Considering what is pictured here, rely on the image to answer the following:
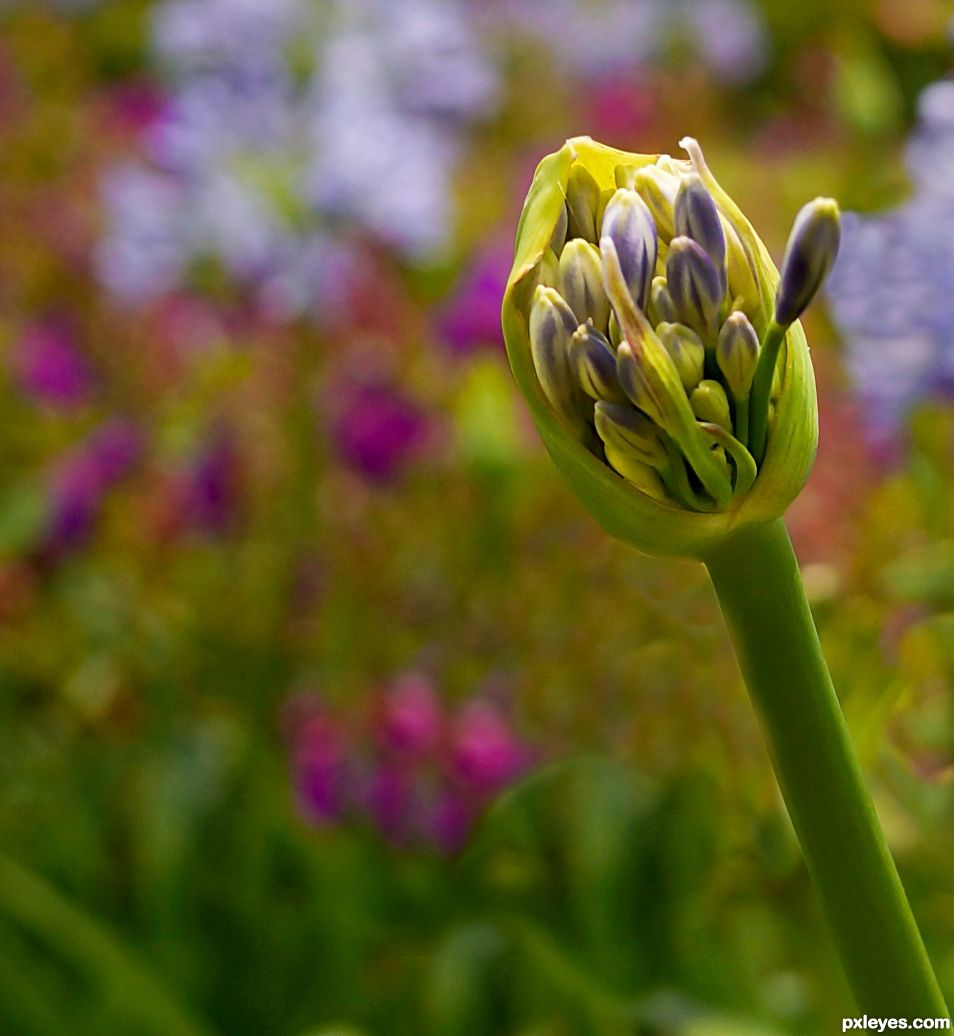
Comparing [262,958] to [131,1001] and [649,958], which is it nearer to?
[131,1001]

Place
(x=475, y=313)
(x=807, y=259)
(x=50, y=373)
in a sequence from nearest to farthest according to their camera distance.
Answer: (x=807, y=259)
(x=475, y=313)
(x=50, y=373)

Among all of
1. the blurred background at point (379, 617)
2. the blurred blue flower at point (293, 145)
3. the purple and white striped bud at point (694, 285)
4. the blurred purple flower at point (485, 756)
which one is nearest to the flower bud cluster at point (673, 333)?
the purple and white striped bud at point (694, 285)

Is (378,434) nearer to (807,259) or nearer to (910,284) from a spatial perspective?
(910,284)

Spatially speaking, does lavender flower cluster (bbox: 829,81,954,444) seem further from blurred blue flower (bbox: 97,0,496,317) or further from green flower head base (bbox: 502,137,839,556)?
blurred blue flower (bbox: 97,0,496,317)

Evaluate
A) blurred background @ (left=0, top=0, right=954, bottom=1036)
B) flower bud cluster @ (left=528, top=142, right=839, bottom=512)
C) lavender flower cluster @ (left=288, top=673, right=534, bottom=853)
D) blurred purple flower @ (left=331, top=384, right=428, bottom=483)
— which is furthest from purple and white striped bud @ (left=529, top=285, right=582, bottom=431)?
blurred purple flower @ (left=331, top=384, right=428, bottom=483)

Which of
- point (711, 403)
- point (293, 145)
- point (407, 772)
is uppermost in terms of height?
point (293, 145)

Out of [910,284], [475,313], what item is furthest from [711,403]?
[475,313]

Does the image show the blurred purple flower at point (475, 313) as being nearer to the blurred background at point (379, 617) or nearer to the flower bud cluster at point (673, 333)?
the blurred background at point (379, 617)
